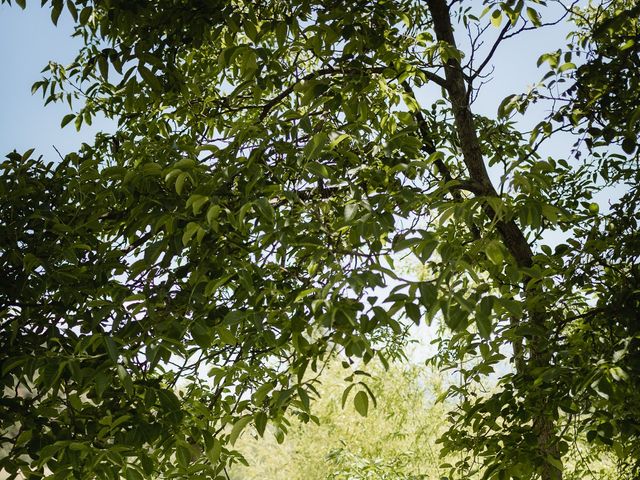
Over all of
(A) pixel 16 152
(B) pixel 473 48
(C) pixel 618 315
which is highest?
(B) pixel 473 48

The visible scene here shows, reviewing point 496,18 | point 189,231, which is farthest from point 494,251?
point 496,18

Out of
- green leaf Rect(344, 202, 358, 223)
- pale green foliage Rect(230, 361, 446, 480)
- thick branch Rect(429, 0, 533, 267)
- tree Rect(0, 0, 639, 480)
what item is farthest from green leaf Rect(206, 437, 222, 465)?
pale green foliage Rect(230, 361, 446, 480)

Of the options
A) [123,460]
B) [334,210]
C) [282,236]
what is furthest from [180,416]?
[334,210]

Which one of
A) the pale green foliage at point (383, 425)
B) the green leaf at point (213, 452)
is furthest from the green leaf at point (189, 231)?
the pale green foliage at point (383, 425)

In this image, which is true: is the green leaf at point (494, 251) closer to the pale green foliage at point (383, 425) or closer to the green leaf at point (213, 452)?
the green leaf at point (213, 452)

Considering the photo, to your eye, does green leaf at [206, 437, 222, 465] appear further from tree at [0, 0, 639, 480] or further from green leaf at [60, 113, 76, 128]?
green leaf at [60, 113, 76, 128]

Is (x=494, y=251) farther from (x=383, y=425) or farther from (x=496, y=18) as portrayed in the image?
(x=383, y=425)

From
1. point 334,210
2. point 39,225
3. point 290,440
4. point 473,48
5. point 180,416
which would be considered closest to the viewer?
point 180,416

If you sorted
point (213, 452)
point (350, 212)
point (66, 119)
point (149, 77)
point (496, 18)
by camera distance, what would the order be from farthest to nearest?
point (66, 119), point (496, 18), point (149, 77), point (213, 452), point (350, 212)

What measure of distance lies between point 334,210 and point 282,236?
0.99 meters

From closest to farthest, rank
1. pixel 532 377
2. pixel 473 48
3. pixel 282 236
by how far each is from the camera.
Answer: pixel 282 236 → pixel 532 377 → pixel 473 48

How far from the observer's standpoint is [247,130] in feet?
6.06

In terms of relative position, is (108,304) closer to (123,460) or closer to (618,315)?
(123,460)

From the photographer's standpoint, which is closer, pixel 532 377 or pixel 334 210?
pixel 532 377
